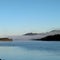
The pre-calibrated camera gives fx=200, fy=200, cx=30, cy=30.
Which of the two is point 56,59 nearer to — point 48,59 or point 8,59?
point 48,59

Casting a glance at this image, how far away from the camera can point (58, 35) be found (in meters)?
102

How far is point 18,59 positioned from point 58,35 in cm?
7398

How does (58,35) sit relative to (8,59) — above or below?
above

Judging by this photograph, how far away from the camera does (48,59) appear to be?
29.0 meters

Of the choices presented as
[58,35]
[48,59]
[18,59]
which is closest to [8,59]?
[18,59]

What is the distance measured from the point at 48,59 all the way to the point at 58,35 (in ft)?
243

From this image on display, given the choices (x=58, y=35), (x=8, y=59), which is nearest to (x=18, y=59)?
(x=8, y=59)

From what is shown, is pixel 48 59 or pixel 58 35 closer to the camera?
pixel 48 59

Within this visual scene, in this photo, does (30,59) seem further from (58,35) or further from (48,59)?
(58,35)

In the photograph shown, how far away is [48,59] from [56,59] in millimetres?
1165

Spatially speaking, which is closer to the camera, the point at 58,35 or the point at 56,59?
the point at 56,59

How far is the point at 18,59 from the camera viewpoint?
29.8 meters

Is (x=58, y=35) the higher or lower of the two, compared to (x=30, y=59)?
higher

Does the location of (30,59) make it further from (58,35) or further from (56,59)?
(58,35)
